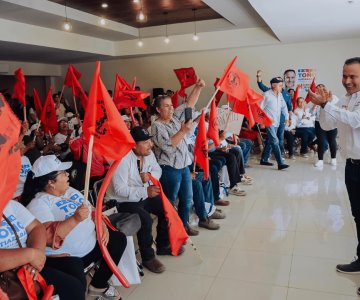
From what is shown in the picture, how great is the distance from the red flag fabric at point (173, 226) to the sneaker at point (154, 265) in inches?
7.5

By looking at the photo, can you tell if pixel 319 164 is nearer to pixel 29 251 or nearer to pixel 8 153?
pixel 29 251

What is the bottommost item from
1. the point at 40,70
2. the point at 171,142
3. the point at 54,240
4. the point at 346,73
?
the point at 54,240

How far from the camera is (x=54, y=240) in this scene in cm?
188

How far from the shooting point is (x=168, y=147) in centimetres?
308

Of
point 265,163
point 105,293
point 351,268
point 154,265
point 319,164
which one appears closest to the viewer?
point 105,293

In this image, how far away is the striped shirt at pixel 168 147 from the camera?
3.09 m

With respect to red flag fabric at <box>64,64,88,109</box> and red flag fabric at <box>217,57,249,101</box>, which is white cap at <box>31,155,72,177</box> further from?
red flag fabric at <box>64,64,88,109</box>

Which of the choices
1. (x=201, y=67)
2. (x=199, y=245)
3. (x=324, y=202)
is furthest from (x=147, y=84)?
(x=199, y=245)

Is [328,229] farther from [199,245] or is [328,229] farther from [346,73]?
[346,73]

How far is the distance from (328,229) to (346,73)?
1677 mm

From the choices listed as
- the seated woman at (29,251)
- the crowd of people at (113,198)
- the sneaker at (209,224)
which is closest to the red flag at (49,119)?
the crowd of people at (113,198)

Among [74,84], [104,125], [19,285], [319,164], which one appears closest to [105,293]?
[19,285]

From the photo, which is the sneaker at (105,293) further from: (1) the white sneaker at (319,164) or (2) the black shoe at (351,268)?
(1) the white sneaker at (319,164)

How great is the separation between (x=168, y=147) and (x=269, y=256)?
1200mm
